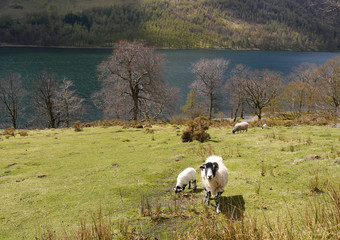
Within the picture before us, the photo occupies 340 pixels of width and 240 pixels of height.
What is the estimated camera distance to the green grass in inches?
237

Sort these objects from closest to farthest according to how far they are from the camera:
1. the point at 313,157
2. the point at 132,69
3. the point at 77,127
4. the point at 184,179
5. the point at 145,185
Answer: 1. the point at 184,179
2. the point at 145,185
3. the point at 313,157
4. the point at 77,127
5. the point at 132,69

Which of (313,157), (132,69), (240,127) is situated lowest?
(240,127)

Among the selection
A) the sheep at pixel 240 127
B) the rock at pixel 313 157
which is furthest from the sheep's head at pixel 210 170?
the sheep at pixel 240 127

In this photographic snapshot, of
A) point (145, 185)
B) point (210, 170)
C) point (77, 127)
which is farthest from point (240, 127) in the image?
point (77, 127)

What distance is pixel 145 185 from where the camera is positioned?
8.91m

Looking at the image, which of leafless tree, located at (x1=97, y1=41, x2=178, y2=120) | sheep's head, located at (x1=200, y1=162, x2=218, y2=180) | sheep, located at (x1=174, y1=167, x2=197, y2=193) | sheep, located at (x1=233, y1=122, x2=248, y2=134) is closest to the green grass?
sheep, located at (x1=174, y1=167, x2=197, y2=193)

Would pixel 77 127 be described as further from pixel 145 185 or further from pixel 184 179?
pixel 184 179

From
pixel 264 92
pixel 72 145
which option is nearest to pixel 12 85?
pixel 72 145

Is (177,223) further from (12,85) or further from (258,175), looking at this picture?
(12,85)

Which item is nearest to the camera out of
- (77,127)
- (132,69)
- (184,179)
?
(184,179)

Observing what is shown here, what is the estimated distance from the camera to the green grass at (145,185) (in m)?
6.01

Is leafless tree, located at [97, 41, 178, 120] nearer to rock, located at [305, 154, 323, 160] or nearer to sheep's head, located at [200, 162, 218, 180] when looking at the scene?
rock, located at [305, 154, 323, 160]

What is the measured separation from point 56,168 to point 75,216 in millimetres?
6252

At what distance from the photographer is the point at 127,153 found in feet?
47.6
